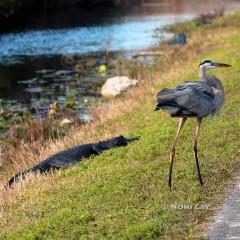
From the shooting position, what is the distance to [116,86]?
2262cm

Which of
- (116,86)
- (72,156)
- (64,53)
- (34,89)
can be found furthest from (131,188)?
(64,53)

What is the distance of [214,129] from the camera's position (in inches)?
462

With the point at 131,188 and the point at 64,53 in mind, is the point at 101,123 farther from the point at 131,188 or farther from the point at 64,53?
the point at 64,53

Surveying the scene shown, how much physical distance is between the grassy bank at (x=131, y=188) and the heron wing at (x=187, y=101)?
1.14 metres

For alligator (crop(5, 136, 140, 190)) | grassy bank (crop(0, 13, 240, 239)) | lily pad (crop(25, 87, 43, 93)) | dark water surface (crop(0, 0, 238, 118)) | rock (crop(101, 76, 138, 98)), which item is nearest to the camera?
grassy bank (crop(0, 13, 240, 239))

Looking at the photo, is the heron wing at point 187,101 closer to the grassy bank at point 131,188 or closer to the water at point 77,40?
the grassy bank at point 131,188

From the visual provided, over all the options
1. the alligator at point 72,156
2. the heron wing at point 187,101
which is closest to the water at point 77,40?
the alligator at point 72,156

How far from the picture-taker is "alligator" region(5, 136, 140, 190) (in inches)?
452

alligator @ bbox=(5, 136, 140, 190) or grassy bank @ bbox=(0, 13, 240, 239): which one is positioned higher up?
grassy bank @ bbox=(0, 13, 240, 239)

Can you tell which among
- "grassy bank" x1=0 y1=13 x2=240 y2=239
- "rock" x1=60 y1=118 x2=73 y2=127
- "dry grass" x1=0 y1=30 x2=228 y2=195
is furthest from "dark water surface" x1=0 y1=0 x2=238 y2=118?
"grassy bank" x1=0 y1=13 x2=240 y2=239

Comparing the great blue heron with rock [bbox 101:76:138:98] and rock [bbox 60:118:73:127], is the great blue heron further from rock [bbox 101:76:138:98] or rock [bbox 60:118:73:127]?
rock [bbox 101:76:138:98]

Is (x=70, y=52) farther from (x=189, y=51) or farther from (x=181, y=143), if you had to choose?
(x=181, y=143)

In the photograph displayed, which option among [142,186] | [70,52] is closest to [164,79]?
[142,186]

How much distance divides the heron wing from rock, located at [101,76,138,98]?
13862mm
